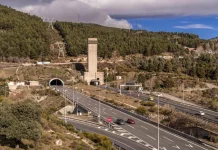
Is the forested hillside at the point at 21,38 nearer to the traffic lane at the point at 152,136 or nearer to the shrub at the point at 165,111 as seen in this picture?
the shrub at the point at 165,111

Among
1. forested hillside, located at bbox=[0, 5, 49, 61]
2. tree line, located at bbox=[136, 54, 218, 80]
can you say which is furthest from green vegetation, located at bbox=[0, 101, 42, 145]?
tree line, located at bbox=[136, 54, 218, 80]

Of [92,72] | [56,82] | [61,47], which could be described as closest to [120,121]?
[56,82]

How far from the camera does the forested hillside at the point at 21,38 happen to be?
452ft

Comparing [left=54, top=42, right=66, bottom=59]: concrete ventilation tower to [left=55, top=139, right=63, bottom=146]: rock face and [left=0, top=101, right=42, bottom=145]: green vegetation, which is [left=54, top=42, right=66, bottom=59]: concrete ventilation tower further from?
[left=0, top=101, right=42, bottom=145]: green vegetation

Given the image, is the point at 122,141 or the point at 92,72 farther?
the point at 92,72

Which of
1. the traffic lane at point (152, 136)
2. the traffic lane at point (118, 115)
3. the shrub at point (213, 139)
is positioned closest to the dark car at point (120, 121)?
the traffic lane at point (152, 136)

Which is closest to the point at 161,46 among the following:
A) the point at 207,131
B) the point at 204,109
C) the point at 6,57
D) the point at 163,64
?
the point at 163,64

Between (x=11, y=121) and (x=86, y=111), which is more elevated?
(x=11, y=121)

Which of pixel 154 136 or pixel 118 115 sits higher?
pixel 118 115

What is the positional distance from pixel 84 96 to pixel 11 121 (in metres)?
54.0

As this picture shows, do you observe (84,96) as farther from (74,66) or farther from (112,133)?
(74,66)

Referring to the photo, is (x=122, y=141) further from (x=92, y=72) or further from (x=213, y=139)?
Result: (x=92, y=72)

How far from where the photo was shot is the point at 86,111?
62312 millimetres

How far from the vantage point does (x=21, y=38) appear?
149250mm
